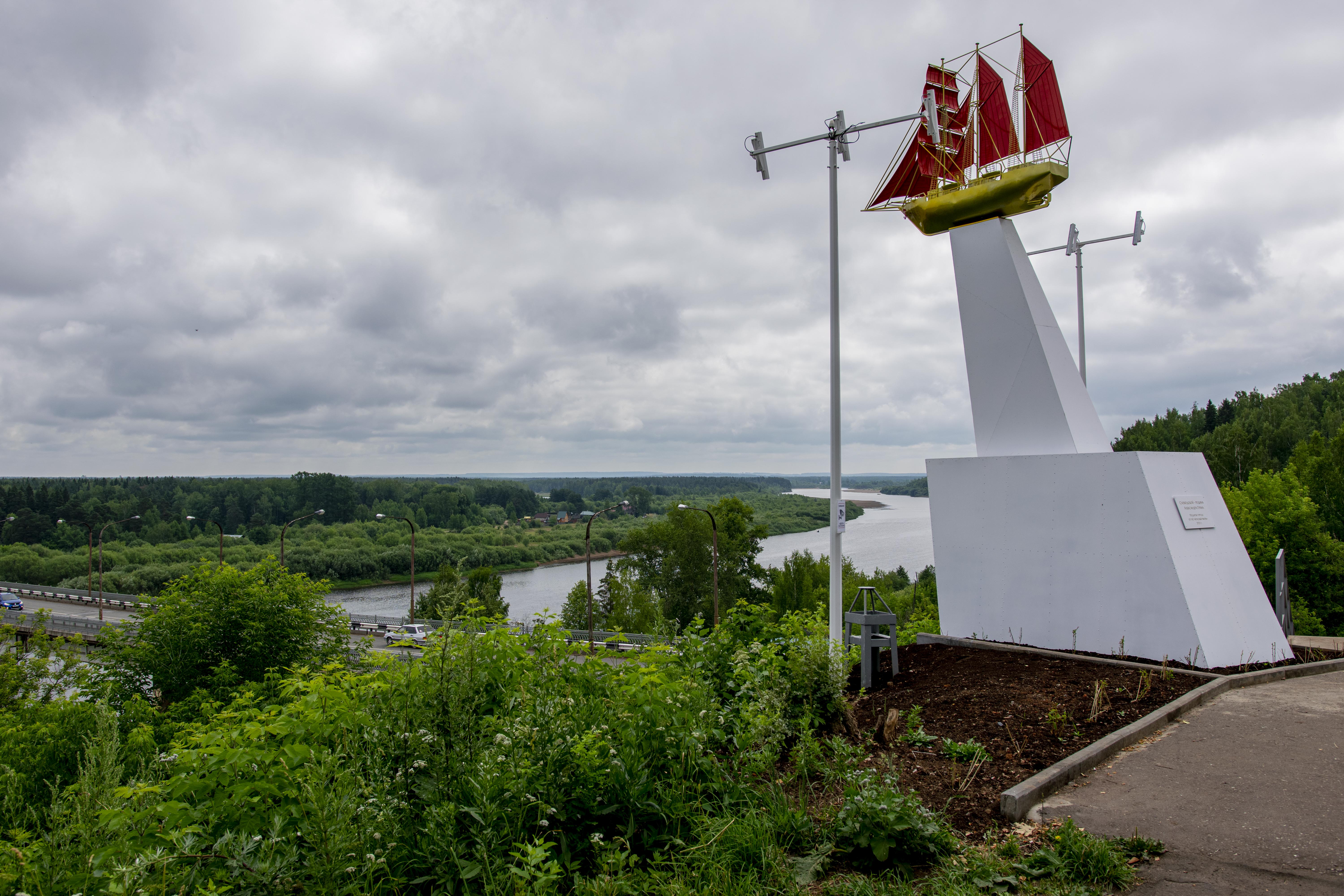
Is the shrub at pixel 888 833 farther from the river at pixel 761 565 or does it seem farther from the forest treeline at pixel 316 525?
the forest treeline at pixel 316 525

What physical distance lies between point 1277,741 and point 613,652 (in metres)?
5.43

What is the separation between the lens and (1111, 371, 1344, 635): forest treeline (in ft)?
75.5

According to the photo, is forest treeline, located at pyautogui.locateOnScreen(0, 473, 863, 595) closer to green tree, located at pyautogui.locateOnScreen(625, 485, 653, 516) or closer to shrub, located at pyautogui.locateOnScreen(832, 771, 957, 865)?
green tree, located at pyautogui.locateOnScreen(625, 485, 653, 516)

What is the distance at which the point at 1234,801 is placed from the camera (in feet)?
15.5

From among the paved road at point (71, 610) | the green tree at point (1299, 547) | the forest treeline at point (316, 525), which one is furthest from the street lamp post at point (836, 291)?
the paved road at point (71, 610)

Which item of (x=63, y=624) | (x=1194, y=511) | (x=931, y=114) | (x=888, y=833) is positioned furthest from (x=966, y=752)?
(x=63, y=624)

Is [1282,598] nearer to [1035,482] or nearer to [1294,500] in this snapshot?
[1035,482]

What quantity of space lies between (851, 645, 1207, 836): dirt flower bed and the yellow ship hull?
20.2 ft

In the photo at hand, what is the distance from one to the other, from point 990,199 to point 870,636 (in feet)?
21.7

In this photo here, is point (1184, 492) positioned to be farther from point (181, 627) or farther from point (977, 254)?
point (181, 627)

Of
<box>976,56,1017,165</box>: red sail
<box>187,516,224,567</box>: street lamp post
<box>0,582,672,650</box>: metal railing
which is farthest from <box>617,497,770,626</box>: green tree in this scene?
<box>976,56,1017,165</box>: red sail

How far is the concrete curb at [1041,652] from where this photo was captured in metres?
7.62

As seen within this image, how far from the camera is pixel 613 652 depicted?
22.2 ft

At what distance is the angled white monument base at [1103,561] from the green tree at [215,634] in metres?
10.7
